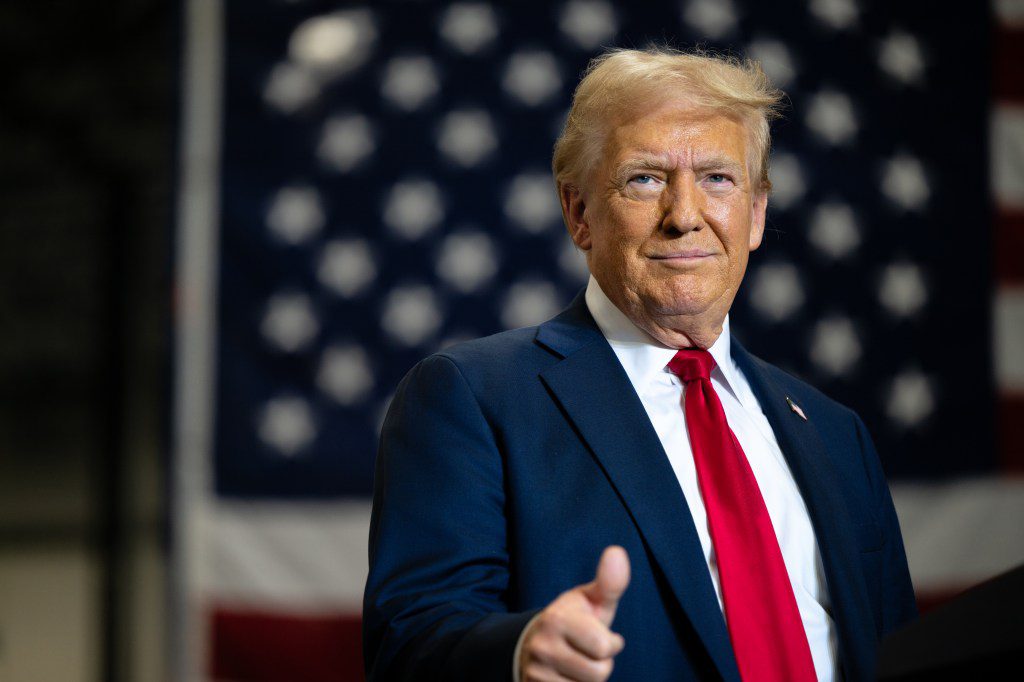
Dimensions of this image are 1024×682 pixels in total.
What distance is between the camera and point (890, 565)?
1299mm

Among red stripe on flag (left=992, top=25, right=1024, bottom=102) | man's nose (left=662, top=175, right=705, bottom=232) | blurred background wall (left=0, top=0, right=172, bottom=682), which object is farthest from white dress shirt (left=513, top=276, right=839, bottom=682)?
blurred background wall (left=0, top=0, right=172, bottom=682)

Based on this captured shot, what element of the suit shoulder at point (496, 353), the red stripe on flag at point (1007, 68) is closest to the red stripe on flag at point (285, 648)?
the suit shoulder at point (496, 353)

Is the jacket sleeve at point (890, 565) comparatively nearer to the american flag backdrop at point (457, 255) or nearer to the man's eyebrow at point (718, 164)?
the man's eyebrow at point (718, 164)

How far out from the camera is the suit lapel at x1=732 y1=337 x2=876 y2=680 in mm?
1125

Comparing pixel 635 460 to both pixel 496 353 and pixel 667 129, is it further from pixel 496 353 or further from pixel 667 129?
pixel 667 129

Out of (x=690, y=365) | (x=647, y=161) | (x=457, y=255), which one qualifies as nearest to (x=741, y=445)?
(x=690, y=365)

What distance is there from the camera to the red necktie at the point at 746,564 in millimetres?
1037

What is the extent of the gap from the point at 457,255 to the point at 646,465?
57.6 inches

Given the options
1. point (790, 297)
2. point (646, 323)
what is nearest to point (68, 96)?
point (790, 297)

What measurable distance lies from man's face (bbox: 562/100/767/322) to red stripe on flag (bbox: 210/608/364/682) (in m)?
1.49

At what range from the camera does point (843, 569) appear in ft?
3.76

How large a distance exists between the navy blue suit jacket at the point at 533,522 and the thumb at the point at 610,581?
4.9 inches

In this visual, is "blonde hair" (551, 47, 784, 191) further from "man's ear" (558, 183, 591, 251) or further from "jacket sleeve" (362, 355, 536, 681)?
"jacket sleeve" (362, 355, 536, 681)

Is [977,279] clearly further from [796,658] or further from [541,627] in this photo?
[541,627]
